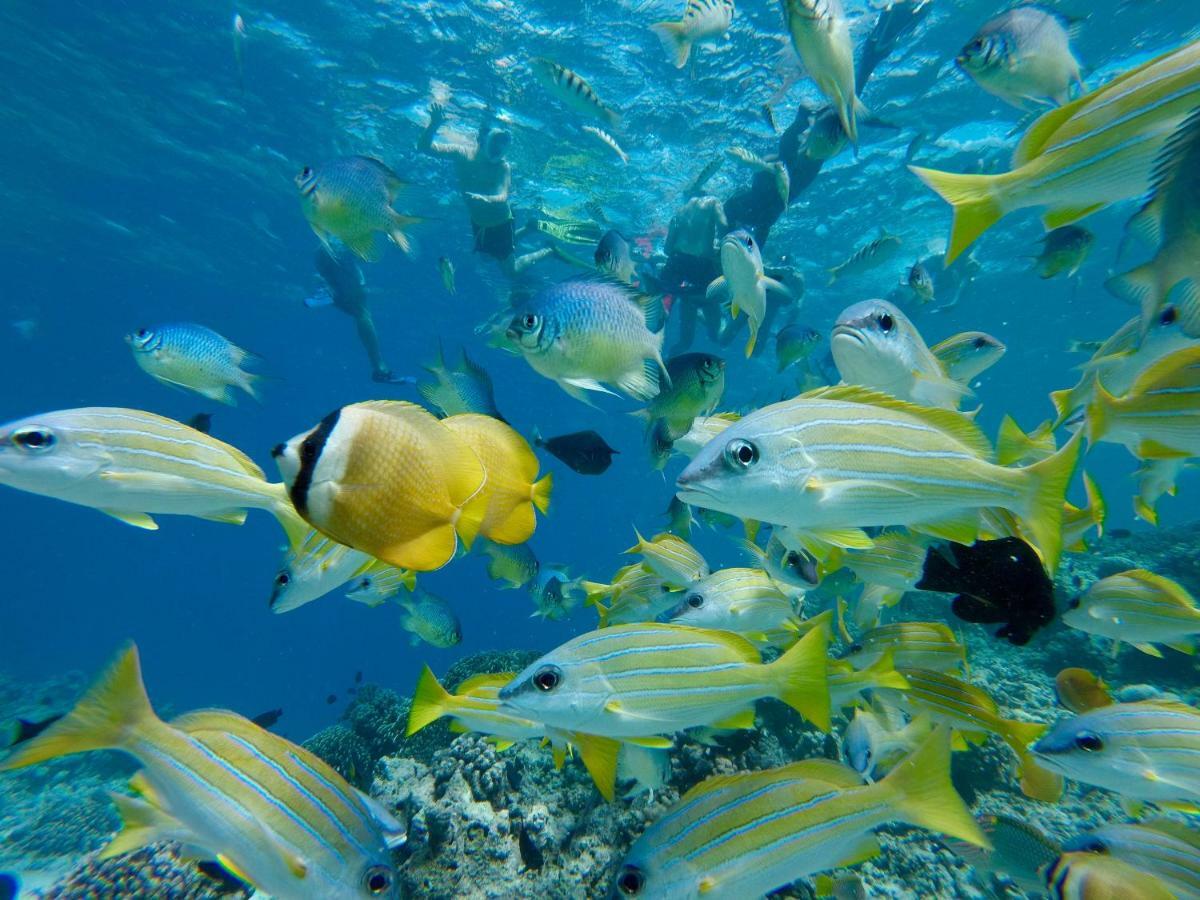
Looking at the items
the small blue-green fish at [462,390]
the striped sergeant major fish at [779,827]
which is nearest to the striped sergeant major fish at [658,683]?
the striped sergeant major fish at [779,827]

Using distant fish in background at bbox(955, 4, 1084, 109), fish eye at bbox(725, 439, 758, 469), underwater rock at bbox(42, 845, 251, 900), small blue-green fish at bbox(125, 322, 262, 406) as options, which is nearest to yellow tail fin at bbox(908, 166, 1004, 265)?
fish eye at bbox(725, 439, 758, 469)

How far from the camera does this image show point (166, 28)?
17422 millimetres

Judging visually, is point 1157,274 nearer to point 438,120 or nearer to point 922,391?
point 922,391

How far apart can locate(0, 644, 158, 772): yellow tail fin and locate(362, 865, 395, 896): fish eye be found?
1089 millimetres

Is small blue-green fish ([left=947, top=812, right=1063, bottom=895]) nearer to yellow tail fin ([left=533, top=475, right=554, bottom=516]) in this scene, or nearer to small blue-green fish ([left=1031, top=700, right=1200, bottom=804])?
small blue-green fish ([left=1031, top=700, right=1200, bottom=804])

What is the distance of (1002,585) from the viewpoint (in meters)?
2.98

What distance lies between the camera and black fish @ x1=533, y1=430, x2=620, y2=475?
4.38 metres

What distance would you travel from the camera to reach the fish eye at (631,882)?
221cm

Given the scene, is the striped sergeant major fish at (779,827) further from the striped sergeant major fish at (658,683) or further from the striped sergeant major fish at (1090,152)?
the striped sergeant major fish at (1090,152)

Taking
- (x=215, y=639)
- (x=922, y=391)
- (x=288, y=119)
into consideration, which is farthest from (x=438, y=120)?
(x=215, y=639)

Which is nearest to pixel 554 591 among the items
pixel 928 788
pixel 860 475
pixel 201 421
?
pixel 201 421

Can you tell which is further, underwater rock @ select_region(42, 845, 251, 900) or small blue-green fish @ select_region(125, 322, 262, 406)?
underwater rock @ select_region(42, 845, 251, 900)

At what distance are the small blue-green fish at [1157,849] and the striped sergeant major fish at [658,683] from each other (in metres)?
1.43

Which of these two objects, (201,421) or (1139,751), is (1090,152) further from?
(201,421)
